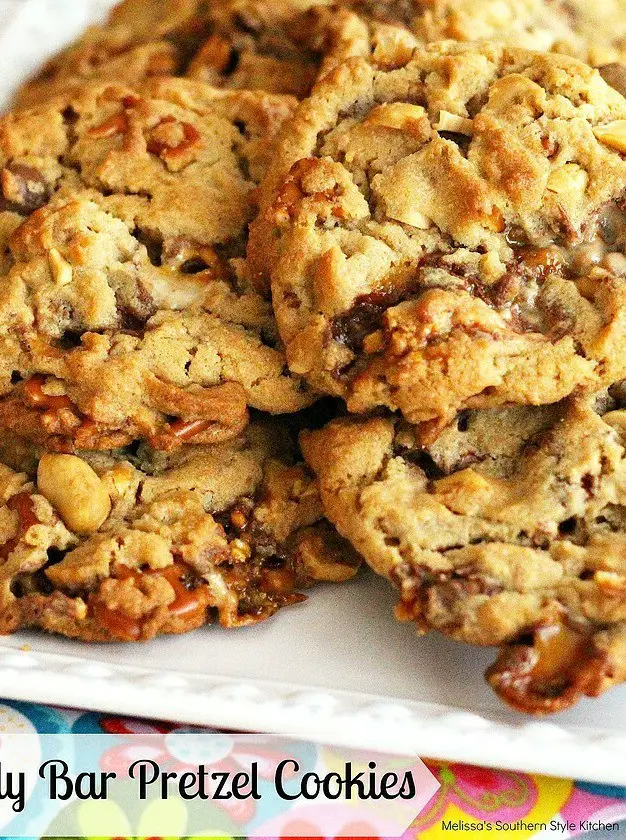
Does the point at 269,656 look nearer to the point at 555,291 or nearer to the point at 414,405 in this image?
the point at 414,405

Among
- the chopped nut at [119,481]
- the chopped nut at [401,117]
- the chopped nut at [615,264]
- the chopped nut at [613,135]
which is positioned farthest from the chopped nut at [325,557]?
the chopped nut at [613,135]

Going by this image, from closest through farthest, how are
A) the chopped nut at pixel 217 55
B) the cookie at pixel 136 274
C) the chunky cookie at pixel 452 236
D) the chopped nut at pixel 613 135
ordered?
the chunky cookie at pixel 452 236, the cookie at pixel 136 274, the chopped nut at pixel 613 135, the chopped nut at pixel 217 55

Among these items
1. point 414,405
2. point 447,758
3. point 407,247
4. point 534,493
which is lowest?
point 447,758

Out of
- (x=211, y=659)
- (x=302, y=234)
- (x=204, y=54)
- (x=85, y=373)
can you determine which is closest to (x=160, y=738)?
(x=211, y=659)

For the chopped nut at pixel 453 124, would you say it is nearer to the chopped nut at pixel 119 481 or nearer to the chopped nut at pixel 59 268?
the chopped nut at pixel 59 268

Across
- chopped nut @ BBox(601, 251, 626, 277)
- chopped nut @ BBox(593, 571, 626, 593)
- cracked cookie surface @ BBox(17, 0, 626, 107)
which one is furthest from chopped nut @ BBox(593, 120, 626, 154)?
chopped nut @ BBox(593, 571, 626, 593)

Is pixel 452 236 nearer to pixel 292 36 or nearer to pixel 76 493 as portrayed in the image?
pixel 76 493
